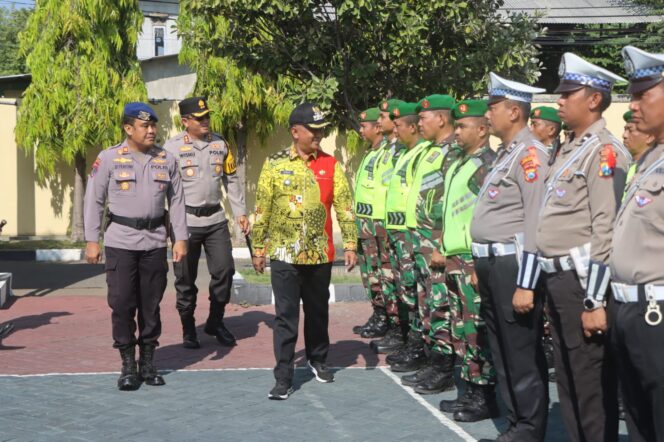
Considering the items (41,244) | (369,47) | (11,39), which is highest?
(11,39)

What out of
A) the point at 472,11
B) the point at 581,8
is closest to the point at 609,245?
the point at 472,11

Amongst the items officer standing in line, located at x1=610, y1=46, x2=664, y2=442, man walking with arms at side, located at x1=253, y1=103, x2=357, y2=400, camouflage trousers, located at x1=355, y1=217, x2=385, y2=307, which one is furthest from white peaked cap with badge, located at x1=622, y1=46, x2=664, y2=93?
camouflage trousers, located at x1=355, y1=217, x2=385, y2=307

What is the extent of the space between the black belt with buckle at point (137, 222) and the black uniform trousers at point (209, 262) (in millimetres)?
1511

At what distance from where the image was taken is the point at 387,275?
384 inches

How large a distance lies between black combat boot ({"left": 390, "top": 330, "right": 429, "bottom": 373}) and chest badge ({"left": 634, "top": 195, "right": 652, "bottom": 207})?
428cm

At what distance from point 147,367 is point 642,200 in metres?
4.73

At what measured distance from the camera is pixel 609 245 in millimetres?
5090

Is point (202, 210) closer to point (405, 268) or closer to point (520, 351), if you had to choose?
point (405, 268)

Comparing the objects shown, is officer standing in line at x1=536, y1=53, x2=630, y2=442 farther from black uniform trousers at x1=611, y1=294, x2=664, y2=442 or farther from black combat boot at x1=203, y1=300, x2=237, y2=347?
black combat boot at x1=203, y1=300, x2=237, y2=347

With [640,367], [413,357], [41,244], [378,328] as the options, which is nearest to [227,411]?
[413,357]

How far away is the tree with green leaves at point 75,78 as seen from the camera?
2025 centimetres

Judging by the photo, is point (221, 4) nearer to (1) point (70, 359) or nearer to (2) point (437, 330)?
(1) point (70, 359)

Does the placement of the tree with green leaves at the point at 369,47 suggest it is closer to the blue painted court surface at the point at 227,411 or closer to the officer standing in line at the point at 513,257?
the blue painted court surface at the point at 227,411

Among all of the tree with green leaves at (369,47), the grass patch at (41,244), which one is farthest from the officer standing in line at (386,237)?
the grass patch at (41,244)
